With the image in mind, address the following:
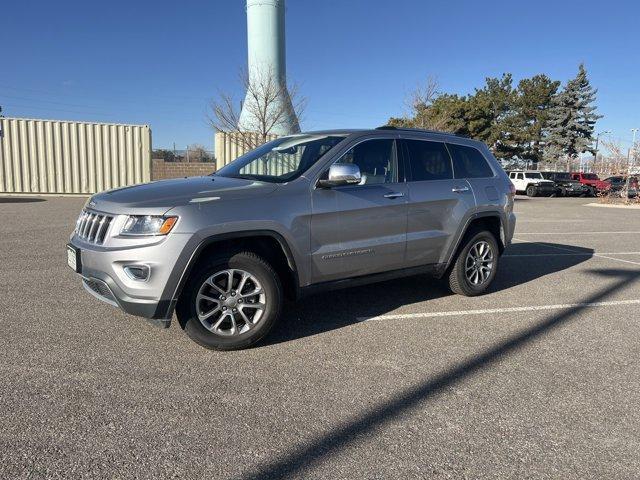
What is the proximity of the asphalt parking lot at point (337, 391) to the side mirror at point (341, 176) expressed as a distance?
4.35 ft

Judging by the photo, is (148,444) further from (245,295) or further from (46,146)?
(46,146)

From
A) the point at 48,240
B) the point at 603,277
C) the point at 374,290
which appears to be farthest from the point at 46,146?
the point at 603,277

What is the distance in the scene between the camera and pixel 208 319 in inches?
154

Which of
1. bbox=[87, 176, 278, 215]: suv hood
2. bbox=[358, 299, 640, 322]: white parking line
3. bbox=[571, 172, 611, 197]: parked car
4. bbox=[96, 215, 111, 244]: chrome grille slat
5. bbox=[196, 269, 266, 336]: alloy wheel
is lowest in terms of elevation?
bbox=[358, 299, 640, 322]: white parking line

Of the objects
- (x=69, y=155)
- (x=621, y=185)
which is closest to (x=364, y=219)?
(x=69, y=155)

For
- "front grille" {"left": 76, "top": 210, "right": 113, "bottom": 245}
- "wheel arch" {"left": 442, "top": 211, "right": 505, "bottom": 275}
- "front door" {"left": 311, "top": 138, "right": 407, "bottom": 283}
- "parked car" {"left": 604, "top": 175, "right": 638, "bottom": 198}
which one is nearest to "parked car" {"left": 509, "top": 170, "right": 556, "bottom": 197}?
"parked car" {"left": 604, "top": 175, "right": 638, "bottom": 198}

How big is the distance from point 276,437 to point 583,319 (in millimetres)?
3599

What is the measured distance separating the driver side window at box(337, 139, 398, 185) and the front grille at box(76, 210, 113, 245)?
2.11 metres

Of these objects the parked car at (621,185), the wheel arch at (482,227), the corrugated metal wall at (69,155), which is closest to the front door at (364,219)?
the wheel arch at (482,227)

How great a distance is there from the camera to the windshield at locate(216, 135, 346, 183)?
4418mm

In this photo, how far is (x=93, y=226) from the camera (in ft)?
12.6

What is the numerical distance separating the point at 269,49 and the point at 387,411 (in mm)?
24664

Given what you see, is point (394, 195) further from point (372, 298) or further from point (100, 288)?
point (100, 288)

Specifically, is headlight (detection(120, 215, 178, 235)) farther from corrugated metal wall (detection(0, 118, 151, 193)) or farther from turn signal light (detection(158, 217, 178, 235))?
corrugated metal wall (detection(0, 118, 151, 193))
